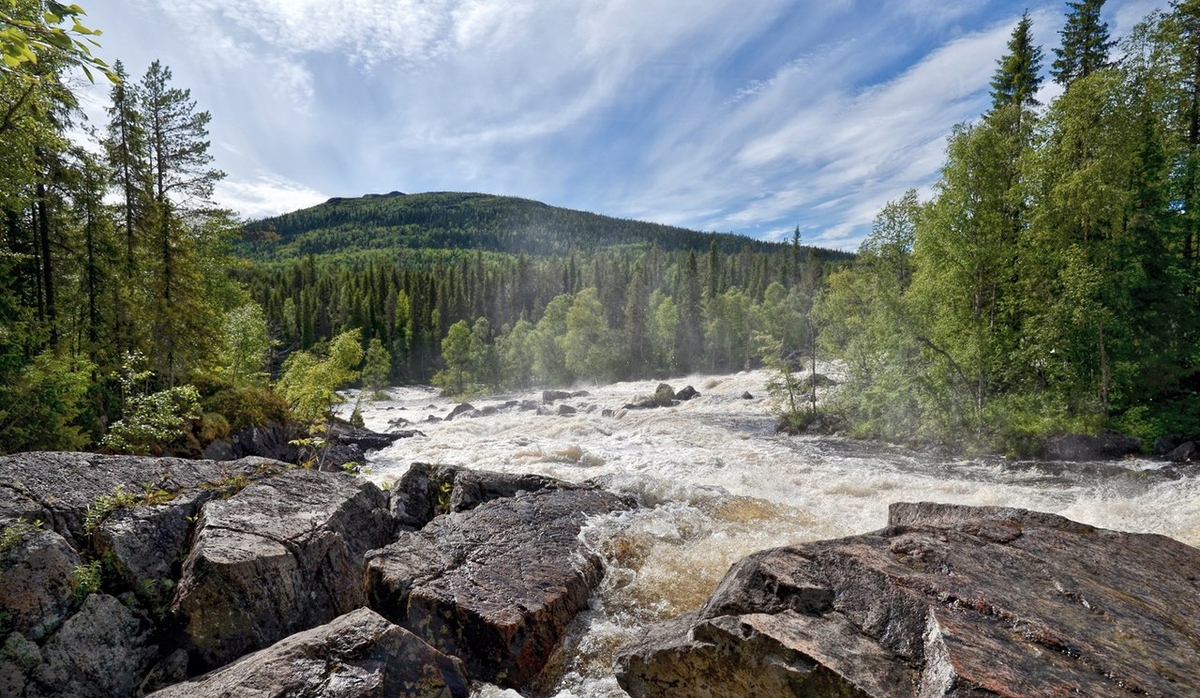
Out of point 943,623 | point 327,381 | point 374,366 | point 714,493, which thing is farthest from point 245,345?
A: point 374,366

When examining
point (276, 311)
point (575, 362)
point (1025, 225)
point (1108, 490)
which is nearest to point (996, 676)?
point (1108, 490)

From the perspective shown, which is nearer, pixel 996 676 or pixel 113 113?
pixel 996 676

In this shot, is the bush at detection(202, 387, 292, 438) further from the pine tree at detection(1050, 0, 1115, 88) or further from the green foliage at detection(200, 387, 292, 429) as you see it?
the pine tree at detection(1050, 0, 1115, 88)

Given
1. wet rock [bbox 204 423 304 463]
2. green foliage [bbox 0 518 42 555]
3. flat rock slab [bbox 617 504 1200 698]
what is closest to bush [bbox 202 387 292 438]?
wet rock [bbox 204 423 304 463]

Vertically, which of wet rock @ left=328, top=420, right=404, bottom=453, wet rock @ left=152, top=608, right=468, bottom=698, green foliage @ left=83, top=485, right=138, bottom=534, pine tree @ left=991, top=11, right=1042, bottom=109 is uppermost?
pine tree @ left=991, top=11, right=1042, bottom=109

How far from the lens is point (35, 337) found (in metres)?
10.9

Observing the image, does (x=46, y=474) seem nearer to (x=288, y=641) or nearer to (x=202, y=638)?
(x=202, y=638)

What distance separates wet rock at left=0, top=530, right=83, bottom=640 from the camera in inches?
196

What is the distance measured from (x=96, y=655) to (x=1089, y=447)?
981 inches

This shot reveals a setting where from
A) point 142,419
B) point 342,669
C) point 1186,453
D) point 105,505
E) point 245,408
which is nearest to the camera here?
point 342,669

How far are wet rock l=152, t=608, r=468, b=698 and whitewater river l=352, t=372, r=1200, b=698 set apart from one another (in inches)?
46.7

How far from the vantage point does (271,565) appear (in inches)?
246

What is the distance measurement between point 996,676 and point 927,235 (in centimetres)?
2213

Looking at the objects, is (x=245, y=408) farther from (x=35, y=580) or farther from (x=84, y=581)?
(x=35, y=580)
